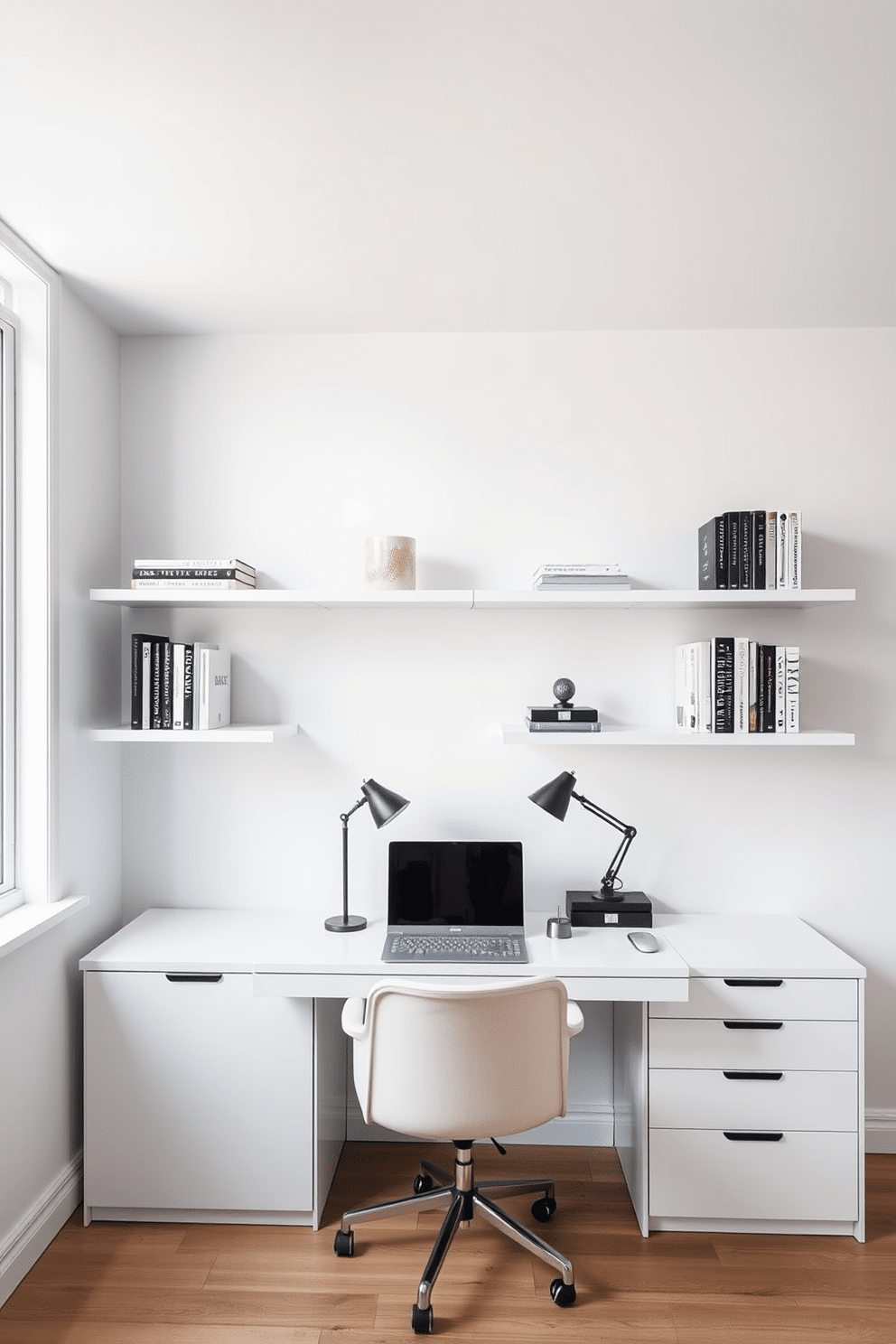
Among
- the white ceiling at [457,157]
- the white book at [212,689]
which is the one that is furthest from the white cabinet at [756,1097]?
the white ceiling at [457,157]

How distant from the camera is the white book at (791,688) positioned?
2.57m

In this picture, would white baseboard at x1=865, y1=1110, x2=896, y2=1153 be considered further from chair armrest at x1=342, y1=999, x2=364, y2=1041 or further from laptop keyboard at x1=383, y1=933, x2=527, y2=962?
chair armrest at x1=342, y1=999, x2=364, y2=1041

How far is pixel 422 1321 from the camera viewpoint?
1989 mm

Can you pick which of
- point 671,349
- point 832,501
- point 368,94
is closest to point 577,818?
point 832,501

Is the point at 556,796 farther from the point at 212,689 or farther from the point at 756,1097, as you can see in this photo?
the point at 212,689

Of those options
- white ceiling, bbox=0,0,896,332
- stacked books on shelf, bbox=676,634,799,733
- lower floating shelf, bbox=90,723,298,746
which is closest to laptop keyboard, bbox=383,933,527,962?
lower floating shelf, bbox=90,723,298,746

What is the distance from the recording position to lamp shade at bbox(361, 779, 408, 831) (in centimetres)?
255

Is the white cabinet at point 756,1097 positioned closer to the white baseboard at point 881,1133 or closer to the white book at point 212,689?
the white baseboard at point 881,1133

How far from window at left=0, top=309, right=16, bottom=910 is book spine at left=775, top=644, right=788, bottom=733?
2.13m

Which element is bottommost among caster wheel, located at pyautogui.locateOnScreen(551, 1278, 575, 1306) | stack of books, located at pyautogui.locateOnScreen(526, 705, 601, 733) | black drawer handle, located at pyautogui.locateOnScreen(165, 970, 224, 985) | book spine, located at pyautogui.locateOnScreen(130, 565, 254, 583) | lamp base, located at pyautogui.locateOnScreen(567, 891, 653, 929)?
caster wheel, located at pyautogui.locateOnScreen(551, 1278, 575, 1306)

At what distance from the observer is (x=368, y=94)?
5.49 feet

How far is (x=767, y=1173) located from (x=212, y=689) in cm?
203

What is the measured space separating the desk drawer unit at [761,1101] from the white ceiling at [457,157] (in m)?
1.93

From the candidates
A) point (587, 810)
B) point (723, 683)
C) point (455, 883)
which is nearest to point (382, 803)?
point (455, 883)
